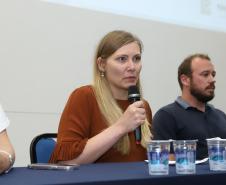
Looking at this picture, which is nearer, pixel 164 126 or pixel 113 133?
pixel 113 133

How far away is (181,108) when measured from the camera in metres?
2.62

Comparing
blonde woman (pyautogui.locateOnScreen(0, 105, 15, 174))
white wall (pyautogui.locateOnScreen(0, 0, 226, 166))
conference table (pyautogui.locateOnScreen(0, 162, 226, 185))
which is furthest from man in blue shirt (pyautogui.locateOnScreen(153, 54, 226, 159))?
conference table (pyautogui.locateOnScreen(0, 162, 226, 185))

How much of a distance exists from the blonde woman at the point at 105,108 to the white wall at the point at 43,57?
2.53 feet

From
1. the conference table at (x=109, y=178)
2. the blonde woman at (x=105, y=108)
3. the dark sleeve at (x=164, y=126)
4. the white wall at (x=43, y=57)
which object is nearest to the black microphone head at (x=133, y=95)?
the blonde woman at (x=105, y=108)

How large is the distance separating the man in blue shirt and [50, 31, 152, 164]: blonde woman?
2.19 feet

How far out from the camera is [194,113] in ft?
8.65

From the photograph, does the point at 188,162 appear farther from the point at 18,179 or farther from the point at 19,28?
the point at 19,28

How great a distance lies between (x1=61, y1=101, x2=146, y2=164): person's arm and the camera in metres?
1.42

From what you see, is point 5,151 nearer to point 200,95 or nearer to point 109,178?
point 109,178

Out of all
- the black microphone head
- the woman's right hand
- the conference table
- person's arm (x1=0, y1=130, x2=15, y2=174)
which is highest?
the black microphone head

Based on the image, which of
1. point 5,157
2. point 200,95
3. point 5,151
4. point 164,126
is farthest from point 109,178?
point 200,95

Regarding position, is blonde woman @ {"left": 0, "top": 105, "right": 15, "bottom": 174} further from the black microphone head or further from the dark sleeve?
the dark sleeve

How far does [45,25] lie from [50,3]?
5.9 inches

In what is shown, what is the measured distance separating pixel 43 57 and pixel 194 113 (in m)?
1.00
